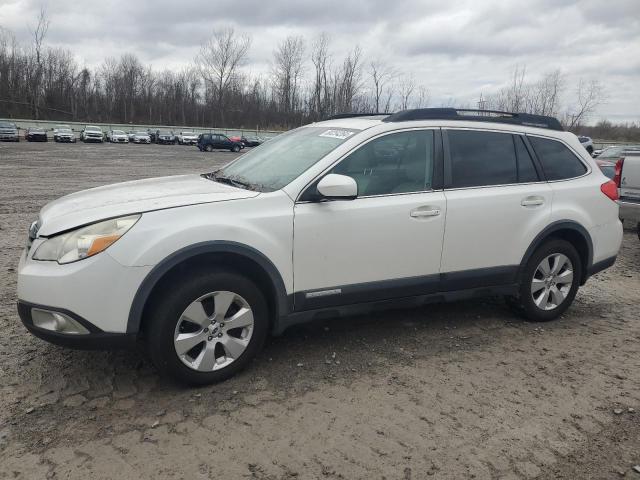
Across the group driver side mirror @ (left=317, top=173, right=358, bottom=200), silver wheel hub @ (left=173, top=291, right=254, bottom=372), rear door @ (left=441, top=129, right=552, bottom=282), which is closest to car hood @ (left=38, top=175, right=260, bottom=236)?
driver side mirror @ (left=317, top=173, right=358, bottom=200)

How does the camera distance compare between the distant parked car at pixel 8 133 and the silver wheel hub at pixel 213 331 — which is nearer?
the silver wheel hub at pixel 213 331

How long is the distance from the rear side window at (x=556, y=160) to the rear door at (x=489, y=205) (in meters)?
0.12

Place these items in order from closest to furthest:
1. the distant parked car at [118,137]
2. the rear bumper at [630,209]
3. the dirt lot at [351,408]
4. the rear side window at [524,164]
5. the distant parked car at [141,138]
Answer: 1. the dirt lot at [351,408]
2. the rear side window at [524,164]
3. the rear bumper at [630,209]
4. the distant parked car at [118,137]
5. the distant parked car at [141,138]

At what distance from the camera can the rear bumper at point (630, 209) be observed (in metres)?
7.63

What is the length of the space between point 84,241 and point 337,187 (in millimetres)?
1580

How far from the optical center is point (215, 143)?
4512 centimetres

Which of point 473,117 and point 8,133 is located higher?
point 473,117

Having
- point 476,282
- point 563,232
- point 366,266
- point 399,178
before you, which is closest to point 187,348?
point 366,266

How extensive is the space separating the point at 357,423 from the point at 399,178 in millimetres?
1833

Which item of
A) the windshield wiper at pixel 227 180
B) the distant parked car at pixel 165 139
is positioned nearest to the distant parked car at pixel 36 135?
the distant parked car at pixel 165 139

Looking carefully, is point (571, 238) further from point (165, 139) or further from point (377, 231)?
point (165, 139)

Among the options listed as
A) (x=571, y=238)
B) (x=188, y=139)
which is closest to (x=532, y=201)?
(x=571, y=238)

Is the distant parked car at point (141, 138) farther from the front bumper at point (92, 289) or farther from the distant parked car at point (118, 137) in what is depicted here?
the front bumper at point (92, 289)

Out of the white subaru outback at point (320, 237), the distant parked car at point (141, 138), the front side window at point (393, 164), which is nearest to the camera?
the white subaru outback at point (320, 237)
